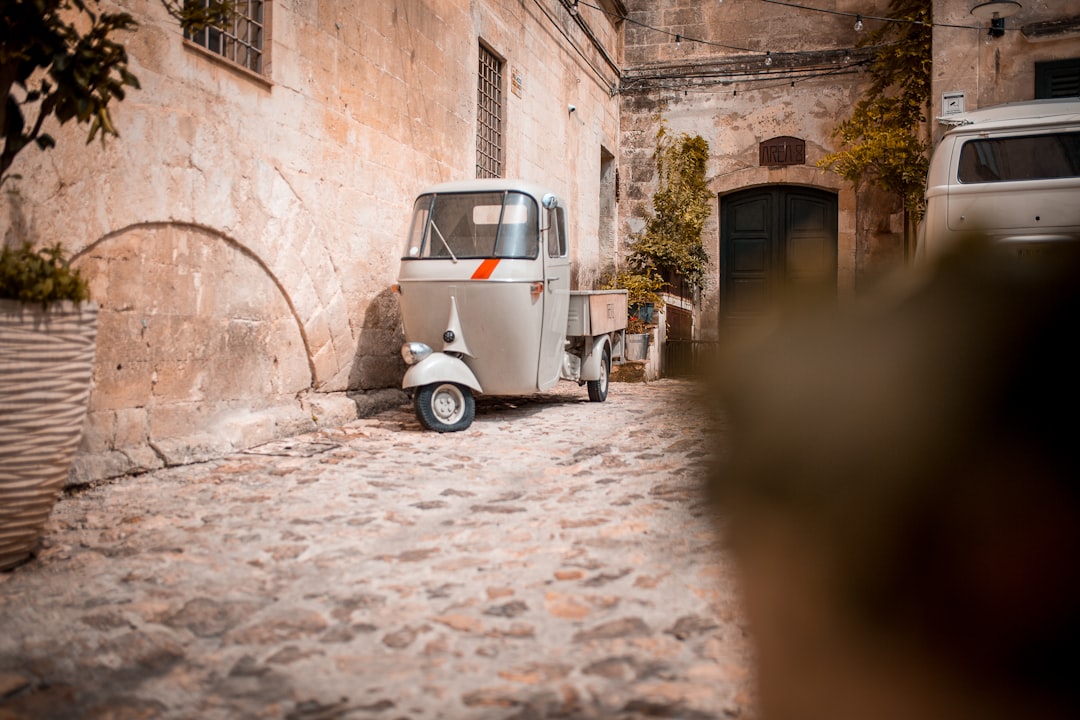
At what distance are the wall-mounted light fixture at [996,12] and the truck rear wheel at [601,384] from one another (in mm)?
6097

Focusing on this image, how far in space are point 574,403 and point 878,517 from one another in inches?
275

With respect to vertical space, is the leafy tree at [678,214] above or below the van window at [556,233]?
above

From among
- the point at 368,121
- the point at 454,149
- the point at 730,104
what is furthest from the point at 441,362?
the point at 730,104

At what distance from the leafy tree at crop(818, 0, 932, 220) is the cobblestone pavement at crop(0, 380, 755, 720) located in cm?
834

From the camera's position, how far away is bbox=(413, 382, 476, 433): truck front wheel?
5.68m

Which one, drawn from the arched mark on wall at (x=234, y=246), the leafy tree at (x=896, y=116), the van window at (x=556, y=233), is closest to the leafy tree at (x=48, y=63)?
the arched mark on wall at (x=234, y=246)

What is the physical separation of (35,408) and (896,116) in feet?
37.7

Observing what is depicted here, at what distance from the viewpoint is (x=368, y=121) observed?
651cm

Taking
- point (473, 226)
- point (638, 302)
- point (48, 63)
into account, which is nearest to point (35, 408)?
point (48, 63)

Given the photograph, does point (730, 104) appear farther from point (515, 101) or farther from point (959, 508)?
point (959, 508)

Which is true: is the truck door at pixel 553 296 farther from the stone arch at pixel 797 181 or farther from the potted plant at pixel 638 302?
the stone arch at pixel 797 181

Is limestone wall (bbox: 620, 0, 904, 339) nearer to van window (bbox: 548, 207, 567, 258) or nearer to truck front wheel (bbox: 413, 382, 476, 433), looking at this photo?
van window (bbox: 548, 207, 567, 258)

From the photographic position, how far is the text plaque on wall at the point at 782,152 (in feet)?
42.9

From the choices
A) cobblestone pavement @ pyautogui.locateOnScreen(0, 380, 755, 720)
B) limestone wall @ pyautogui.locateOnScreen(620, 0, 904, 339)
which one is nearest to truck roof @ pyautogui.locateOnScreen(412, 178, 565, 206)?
cobblestone pavement @ pyautogui.locateOnScreen(0, 380, 755, 720)
